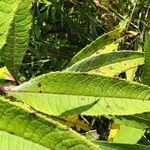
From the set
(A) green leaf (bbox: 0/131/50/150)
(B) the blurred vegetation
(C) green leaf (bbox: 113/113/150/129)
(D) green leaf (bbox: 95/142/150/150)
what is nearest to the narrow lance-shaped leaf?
(D) green leaf (bbox: 95/142/150/150)

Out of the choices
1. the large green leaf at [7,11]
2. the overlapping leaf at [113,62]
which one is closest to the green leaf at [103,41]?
the overlapping leaf at [113,62]

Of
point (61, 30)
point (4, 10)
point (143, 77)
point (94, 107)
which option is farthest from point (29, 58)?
point (4, 10)

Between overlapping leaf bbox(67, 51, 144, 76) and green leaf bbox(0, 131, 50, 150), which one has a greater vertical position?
green leaf bbox(0, 131, 50, 150)

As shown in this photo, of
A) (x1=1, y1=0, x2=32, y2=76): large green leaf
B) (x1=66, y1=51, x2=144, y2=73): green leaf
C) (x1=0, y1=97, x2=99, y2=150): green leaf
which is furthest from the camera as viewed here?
(x1=66, y1=51, x2=144, y2=73): green leaf

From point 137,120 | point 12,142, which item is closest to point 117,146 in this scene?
point 137,120

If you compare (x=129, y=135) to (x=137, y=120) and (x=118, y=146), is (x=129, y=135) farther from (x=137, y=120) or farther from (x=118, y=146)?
(x=118, y=146)

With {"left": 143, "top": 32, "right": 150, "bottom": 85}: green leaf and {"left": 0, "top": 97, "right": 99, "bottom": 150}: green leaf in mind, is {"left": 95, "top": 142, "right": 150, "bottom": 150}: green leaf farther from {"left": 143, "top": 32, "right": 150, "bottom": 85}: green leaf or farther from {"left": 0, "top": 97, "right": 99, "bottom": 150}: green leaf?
{"left": 0, "top": 97, "right": 99, "bottom": 150}: green leaf

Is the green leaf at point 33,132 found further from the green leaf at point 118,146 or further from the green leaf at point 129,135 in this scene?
the green leaf at point 129,135
